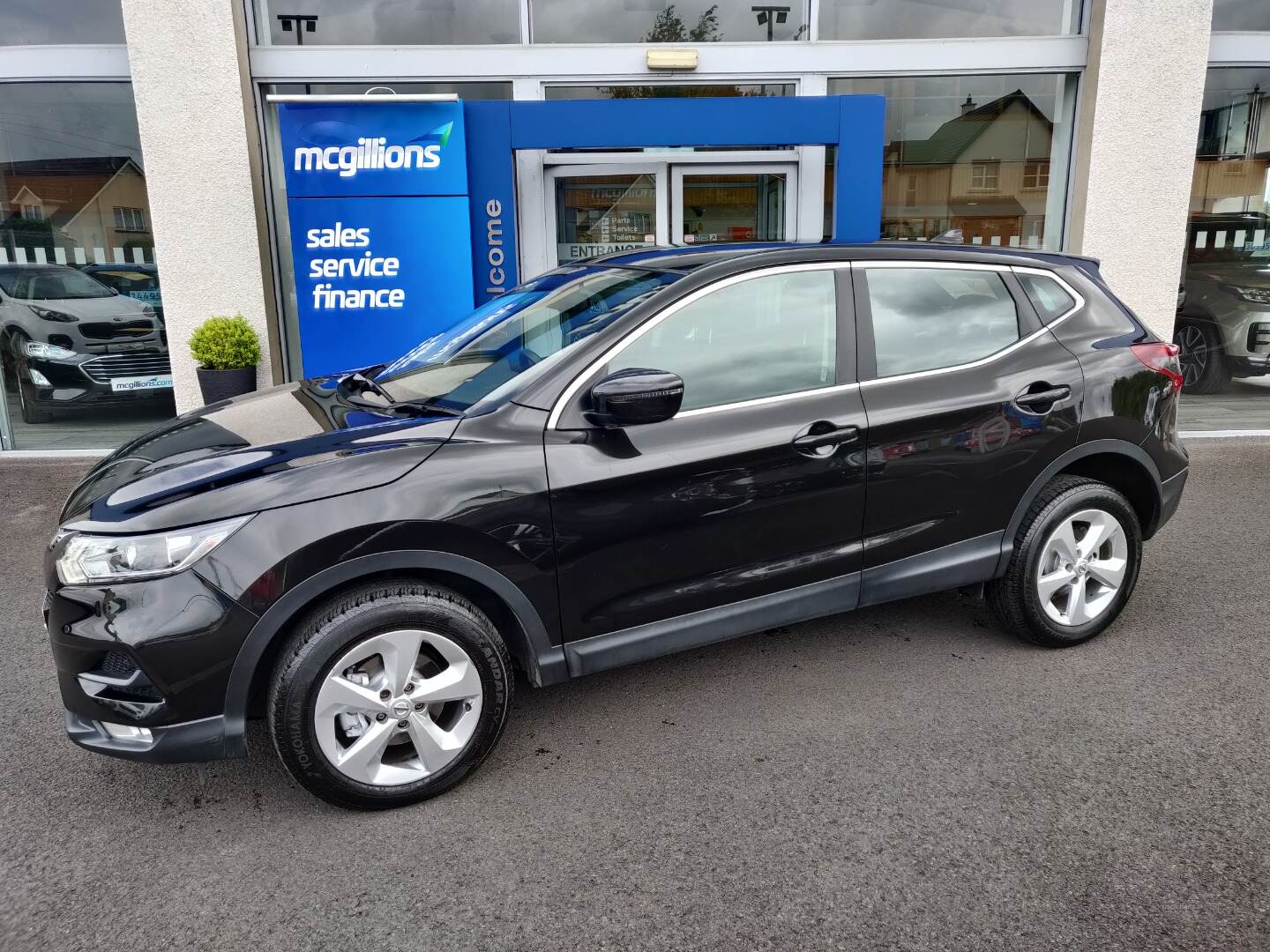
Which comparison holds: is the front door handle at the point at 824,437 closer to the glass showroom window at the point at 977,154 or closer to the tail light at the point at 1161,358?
the tail light at the point at 1161,358

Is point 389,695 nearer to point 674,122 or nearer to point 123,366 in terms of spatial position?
point 674,122

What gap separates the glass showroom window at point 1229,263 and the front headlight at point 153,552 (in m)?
8.61

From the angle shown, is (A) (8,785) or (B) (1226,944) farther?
(A) (8,785)

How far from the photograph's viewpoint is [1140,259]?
8.12 metres

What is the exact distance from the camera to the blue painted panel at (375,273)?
7609 mm

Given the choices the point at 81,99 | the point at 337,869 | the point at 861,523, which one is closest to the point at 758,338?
the point at 861,523

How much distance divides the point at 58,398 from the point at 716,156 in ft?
19.7

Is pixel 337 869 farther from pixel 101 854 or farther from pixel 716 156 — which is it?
pixel 716 156

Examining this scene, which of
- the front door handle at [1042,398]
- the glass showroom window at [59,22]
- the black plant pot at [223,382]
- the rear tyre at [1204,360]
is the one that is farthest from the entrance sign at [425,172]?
the front door handle at [1042,398]

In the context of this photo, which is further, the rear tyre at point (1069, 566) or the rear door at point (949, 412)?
the rear tyre at point (1069, 566)

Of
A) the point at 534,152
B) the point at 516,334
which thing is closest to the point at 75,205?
the point at 534,152

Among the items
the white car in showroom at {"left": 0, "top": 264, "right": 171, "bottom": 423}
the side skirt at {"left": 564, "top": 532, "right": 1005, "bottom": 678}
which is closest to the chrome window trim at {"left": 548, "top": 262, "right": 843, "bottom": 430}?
the side skirt at {"left": 564, "top": 532, "right": 1005, "bottom": 678}

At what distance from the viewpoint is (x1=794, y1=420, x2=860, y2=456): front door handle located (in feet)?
10.8

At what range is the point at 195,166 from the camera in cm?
767
